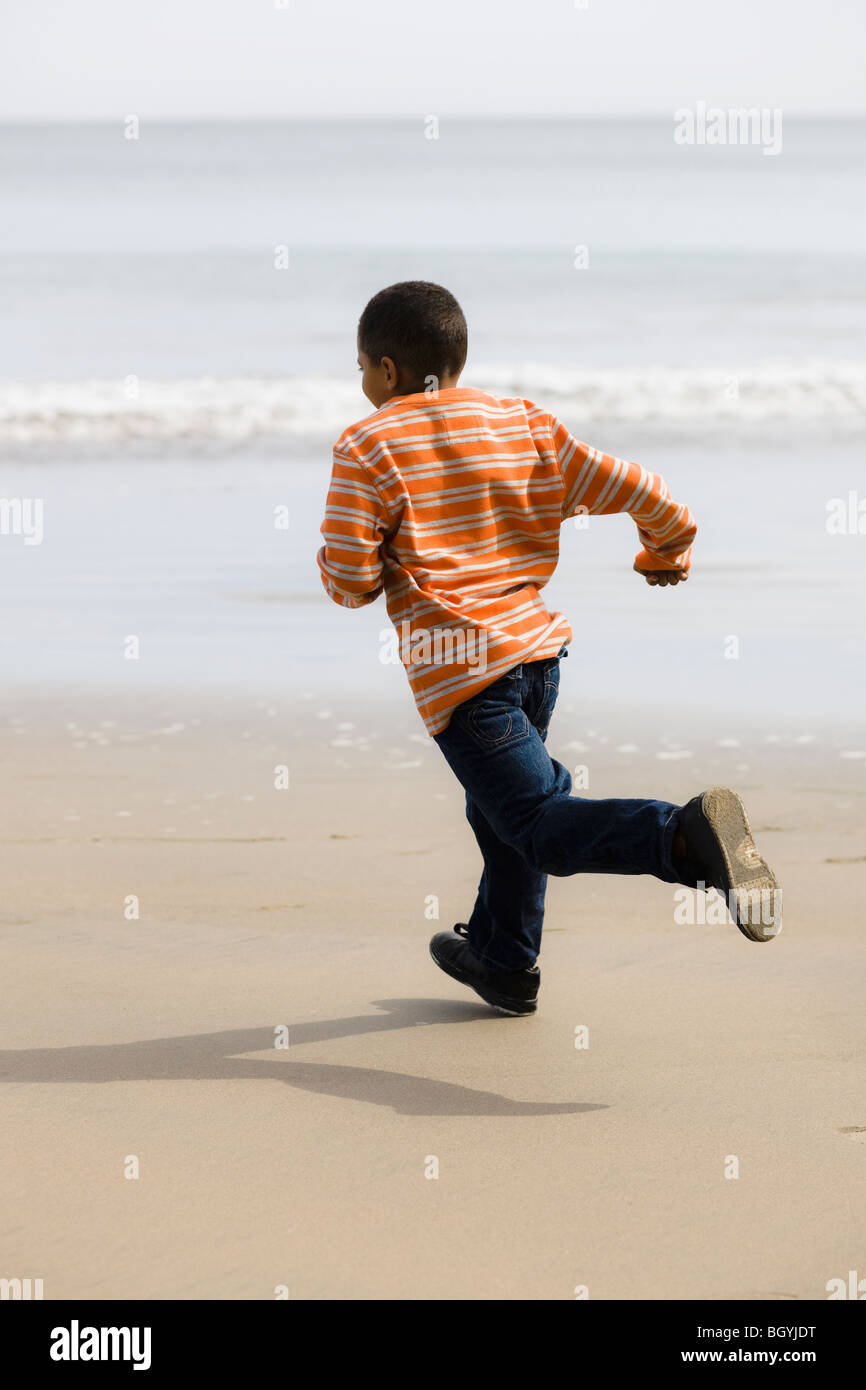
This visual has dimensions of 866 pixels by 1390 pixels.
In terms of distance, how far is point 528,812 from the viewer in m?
2.68

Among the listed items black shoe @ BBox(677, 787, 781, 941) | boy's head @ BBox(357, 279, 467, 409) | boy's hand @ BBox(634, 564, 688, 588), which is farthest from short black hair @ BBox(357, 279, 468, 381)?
black shoe @ BBox(677, 787, 781, 941)

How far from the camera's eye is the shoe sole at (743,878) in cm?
247

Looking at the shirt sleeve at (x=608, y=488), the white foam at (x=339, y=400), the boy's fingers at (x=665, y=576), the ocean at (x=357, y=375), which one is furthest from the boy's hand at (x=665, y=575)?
the white foam at (x=339, y=400)

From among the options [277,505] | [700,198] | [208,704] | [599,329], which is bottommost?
[208,704]

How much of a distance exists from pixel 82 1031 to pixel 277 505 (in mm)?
6069

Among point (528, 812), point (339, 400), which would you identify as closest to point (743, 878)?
point (528, 812)

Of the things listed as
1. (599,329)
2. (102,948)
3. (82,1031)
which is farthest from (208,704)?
(599,329)

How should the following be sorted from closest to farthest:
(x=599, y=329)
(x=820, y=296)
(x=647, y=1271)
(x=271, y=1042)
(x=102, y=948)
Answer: (x=647, y=1271)
(x=271, y=1042)
(x=102, y=948)
(x=599, y=329)
(x=820, y=296)

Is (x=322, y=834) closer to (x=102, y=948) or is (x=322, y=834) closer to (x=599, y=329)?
(x=102, y=948)

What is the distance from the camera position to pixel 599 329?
55.1ft

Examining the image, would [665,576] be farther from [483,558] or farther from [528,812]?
[528,812]

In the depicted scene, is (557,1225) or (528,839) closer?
(557,1225)

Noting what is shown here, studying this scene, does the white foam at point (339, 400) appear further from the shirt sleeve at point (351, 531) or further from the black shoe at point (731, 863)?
the black shoe at point (731, 863)

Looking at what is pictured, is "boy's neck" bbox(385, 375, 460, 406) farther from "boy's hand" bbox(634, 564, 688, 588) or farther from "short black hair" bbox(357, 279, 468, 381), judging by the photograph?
"boy's hand" bbox(634, 564, 688, 588)
